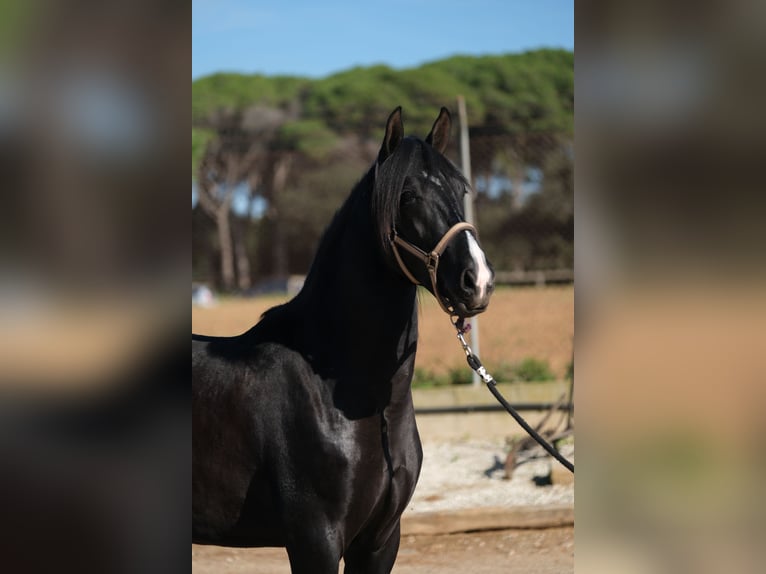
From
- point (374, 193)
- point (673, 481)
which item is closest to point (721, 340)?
point (673, 481)

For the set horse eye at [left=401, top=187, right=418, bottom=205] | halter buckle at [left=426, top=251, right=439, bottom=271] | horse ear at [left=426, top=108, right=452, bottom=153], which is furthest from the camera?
horse ear at [left=426, top=108, right=452, bottom=153]

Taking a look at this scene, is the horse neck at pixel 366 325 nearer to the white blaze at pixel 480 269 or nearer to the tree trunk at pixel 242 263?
the white blaze at pixel 480 269

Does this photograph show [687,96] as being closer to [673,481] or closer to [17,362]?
[673,481]

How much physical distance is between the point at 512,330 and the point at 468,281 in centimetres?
816

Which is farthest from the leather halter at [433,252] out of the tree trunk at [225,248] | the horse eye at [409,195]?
the tree trunk at [225,248]

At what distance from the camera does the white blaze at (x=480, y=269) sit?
2338 mm

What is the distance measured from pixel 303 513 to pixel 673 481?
192cm

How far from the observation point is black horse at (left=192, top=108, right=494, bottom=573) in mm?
2568

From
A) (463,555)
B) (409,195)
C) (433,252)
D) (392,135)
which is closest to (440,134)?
(392,135)

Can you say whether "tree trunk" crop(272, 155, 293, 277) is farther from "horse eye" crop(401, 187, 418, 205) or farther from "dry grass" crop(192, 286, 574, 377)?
"horse eye" crop(401, 187, 418, 205)

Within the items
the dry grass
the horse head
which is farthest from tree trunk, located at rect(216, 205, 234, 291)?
the horse head

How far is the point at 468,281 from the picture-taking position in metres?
2.38

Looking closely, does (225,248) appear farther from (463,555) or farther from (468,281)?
(468,281)

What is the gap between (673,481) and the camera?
834 mm
